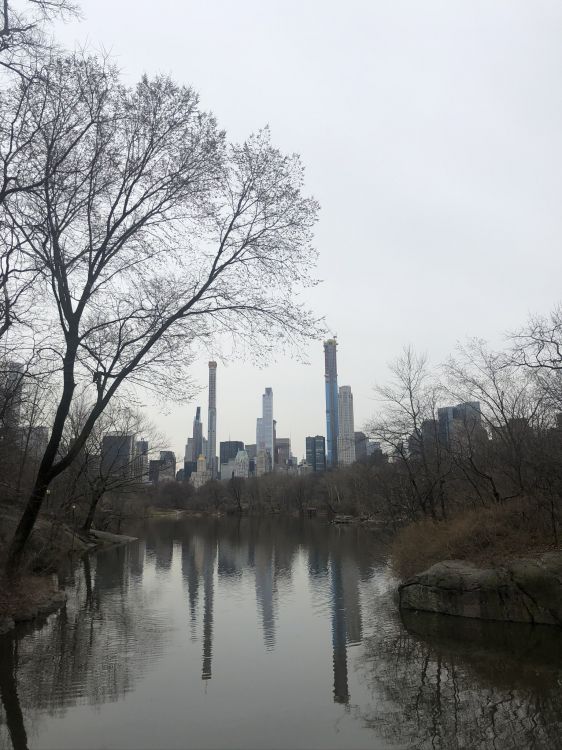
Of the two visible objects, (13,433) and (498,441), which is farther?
(498,441)

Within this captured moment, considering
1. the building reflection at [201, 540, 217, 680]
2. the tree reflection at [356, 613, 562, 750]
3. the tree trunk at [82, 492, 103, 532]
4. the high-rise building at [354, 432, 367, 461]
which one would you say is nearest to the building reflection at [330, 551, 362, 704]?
the tree reflection at [356, 613, 562, 750]

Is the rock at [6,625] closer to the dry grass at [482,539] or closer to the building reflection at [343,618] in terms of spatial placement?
the building reflection at [343,618]

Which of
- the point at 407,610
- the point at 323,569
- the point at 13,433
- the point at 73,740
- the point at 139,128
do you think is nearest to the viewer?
the point at 73,740

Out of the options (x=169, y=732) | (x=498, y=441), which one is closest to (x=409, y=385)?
(x=498, y=441)

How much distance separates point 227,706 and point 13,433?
50.0 ft

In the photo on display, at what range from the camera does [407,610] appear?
16.1m

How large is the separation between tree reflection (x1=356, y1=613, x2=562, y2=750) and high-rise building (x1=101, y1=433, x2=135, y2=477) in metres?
26.3

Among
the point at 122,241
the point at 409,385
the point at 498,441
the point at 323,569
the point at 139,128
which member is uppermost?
the point at 139,128

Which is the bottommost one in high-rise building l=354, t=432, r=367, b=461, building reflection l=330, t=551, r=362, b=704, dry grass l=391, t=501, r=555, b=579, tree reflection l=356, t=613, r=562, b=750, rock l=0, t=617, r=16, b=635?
building reflection l=330, t=551, r=362, b=704

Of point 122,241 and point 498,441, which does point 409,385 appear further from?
point 122,241

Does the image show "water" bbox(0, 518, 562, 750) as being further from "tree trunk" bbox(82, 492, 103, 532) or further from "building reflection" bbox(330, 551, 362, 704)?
"tree trunk" bbox(82, 492, 103, 532)

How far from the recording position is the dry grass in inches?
618

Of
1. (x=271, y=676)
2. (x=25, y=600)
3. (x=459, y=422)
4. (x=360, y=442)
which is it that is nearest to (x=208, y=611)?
(x=25, y=600)

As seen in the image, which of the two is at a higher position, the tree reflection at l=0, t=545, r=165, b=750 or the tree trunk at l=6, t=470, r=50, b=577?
the tree trunk at l=6, t=470, r=50, b=577
